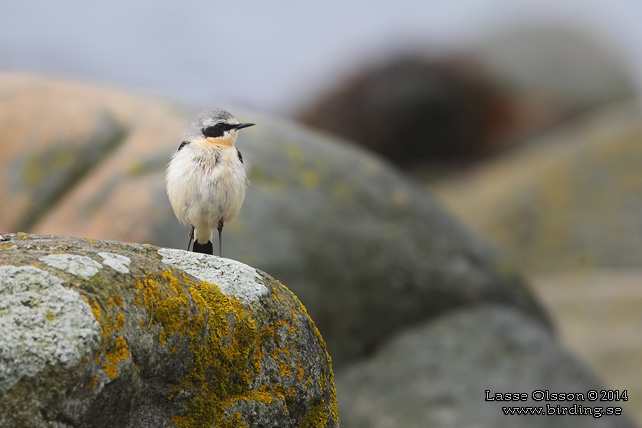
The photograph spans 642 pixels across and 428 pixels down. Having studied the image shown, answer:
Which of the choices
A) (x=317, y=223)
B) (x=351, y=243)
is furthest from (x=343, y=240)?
(x=317, y=223)

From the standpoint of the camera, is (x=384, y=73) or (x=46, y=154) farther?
(x=384, y=73)

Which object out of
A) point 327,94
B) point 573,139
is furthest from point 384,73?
point 573,139

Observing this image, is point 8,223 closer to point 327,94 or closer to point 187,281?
point 187,281

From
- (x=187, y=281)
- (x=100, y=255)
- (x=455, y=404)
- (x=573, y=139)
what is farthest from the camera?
(x=573, y=139)

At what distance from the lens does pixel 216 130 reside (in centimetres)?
747

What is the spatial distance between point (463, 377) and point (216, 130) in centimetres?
458

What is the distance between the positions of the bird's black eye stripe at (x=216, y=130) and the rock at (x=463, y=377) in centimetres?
403

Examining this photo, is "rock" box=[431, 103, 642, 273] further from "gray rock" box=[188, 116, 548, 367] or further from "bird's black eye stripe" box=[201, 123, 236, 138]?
"bird's black eye stripe" box=[201, 123, 236, 138]

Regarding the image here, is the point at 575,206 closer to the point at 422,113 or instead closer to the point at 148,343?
the point at 422,113

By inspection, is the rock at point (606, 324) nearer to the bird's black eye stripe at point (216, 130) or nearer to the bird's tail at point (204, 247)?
the bird's tail at point (204, 247)

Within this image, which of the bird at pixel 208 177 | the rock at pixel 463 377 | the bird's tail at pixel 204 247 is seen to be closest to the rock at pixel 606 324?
the rock at pixel 463 377

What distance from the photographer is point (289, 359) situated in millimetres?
4715

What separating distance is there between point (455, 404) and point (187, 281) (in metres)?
6.09

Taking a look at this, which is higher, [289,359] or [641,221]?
[641,221]
